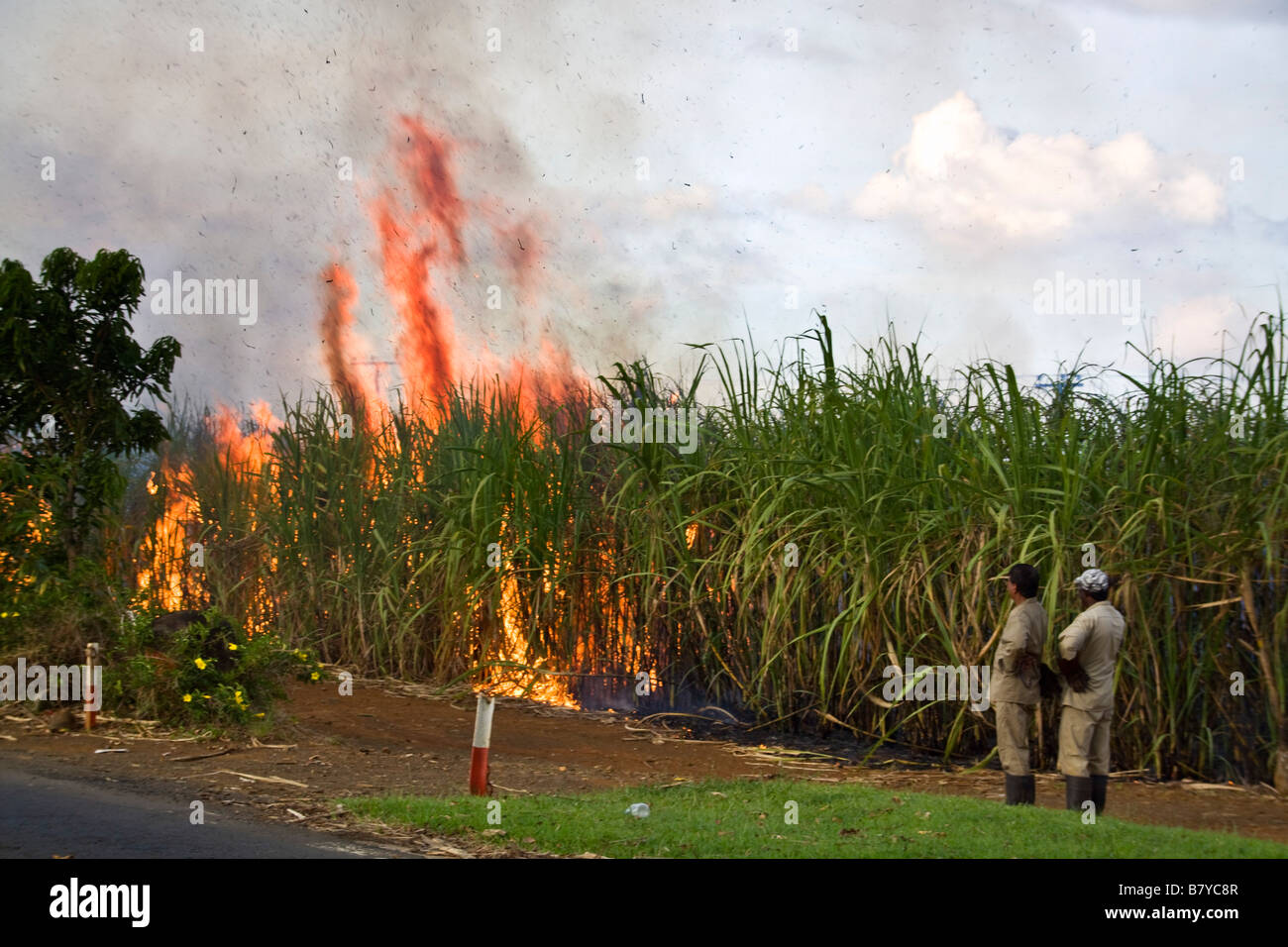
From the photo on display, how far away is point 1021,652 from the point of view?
24.5ft

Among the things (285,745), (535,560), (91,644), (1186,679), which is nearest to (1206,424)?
(1186,679)

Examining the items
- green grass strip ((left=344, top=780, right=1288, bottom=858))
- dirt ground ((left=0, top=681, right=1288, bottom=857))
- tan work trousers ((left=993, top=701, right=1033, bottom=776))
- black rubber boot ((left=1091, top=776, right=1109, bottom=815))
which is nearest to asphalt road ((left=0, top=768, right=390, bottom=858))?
dirt ground ((left=0, top=681, right=1288, bottom=857))

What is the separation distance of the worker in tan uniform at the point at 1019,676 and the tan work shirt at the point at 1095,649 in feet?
0.65

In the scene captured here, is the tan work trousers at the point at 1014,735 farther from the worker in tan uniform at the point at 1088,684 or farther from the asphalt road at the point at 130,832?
the asphalt road at the point at 130,832

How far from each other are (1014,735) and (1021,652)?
54cm

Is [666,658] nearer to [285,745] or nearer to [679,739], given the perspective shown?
[679,739]

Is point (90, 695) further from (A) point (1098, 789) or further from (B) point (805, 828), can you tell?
(A) point (1098, 789)

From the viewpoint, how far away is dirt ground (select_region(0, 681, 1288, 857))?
787cm

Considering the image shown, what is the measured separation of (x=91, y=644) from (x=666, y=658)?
5284mm

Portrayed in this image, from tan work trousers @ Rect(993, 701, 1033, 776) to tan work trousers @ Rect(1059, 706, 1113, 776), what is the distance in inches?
9.9

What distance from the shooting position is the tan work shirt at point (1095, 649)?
744cm

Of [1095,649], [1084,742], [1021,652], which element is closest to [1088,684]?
[1095,649]

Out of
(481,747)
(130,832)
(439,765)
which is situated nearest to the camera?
(130,832)

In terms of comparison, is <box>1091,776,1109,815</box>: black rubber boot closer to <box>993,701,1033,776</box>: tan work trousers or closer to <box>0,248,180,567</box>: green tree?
<box>993,701,1033,776</box>: tan work trousers
